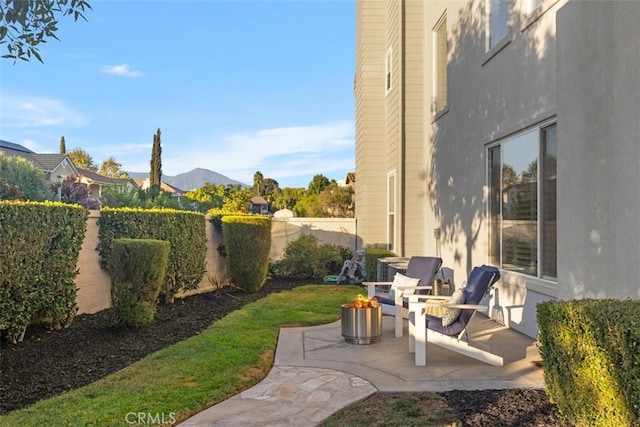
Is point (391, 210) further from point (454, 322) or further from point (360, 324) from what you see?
point (454, 322)

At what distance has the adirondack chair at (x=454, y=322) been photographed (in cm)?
516

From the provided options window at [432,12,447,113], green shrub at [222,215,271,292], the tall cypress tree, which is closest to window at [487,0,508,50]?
window at [432,12,447,113]

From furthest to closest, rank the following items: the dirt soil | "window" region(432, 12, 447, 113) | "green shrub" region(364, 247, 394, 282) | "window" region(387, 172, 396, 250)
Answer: "window" region(387, 172, 396, 250) → "green shrub" region(364, 247, 394, 282) → "window" region(432, 12, 447, 113) → the dirt soil

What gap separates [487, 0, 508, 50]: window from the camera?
301 inches

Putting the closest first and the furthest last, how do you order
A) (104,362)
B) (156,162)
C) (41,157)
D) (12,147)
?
(104,362), (12,147), (41,157), (156,162)

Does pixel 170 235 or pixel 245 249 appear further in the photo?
pixel 245 249

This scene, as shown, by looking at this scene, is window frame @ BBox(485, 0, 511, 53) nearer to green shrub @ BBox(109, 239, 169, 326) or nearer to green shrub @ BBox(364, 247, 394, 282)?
green shrub @ BBox(364, 247, 394, 282)

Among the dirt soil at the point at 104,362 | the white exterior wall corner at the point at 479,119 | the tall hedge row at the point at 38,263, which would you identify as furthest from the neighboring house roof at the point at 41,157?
the white exterior wall corner at the point at 479,119

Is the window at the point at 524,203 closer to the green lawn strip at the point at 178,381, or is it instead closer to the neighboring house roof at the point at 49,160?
the green lawn strip at the point at 178,381

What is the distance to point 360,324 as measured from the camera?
245 inches

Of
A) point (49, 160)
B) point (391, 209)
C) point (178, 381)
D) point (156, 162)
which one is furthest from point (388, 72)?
point (156, 162)

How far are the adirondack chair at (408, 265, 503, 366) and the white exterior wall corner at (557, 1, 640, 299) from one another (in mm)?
1074

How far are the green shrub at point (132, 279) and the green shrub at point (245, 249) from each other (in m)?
4.21

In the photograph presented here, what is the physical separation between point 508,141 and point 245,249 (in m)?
6.14
